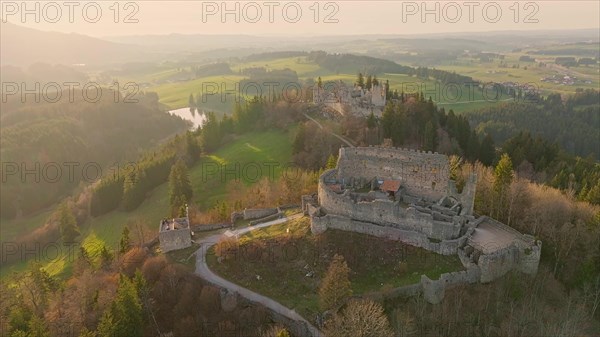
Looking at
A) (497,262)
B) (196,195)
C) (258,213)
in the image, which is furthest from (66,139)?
(497,262)

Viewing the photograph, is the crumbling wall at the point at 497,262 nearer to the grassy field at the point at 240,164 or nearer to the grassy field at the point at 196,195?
the grassy field at the point at 240,164

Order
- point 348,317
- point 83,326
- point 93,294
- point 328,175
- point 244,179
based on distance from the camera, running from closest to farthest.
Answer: point 348,317 → point 83,326 → point 93,294 → point 328,175 → point 244,179

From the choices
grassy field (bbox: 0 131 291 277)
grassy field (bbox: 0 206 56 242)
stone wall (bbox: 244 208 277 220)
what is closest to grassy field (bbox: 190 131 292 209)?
grassy field (bbox: 0 131 291 277)

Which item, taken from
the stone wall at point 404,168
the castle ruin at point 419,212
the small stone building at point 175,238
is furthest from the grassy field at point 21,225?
the stone wall at point 404,168

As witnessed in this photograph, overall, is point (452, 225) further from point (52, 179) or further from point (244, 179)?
point (52, 179)

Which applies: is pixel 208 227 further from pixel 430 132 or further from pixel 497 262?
pixel 430 132

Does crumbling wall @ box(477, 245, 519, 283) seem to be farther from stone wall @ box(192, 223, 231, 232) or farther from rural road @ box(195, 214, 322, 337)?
stone wall @ box(192, 223, 231, 232)

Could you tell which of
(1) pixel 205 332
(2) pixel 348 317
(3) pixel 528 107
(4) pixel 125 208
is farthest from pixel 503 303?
(3) pixel 528 107
